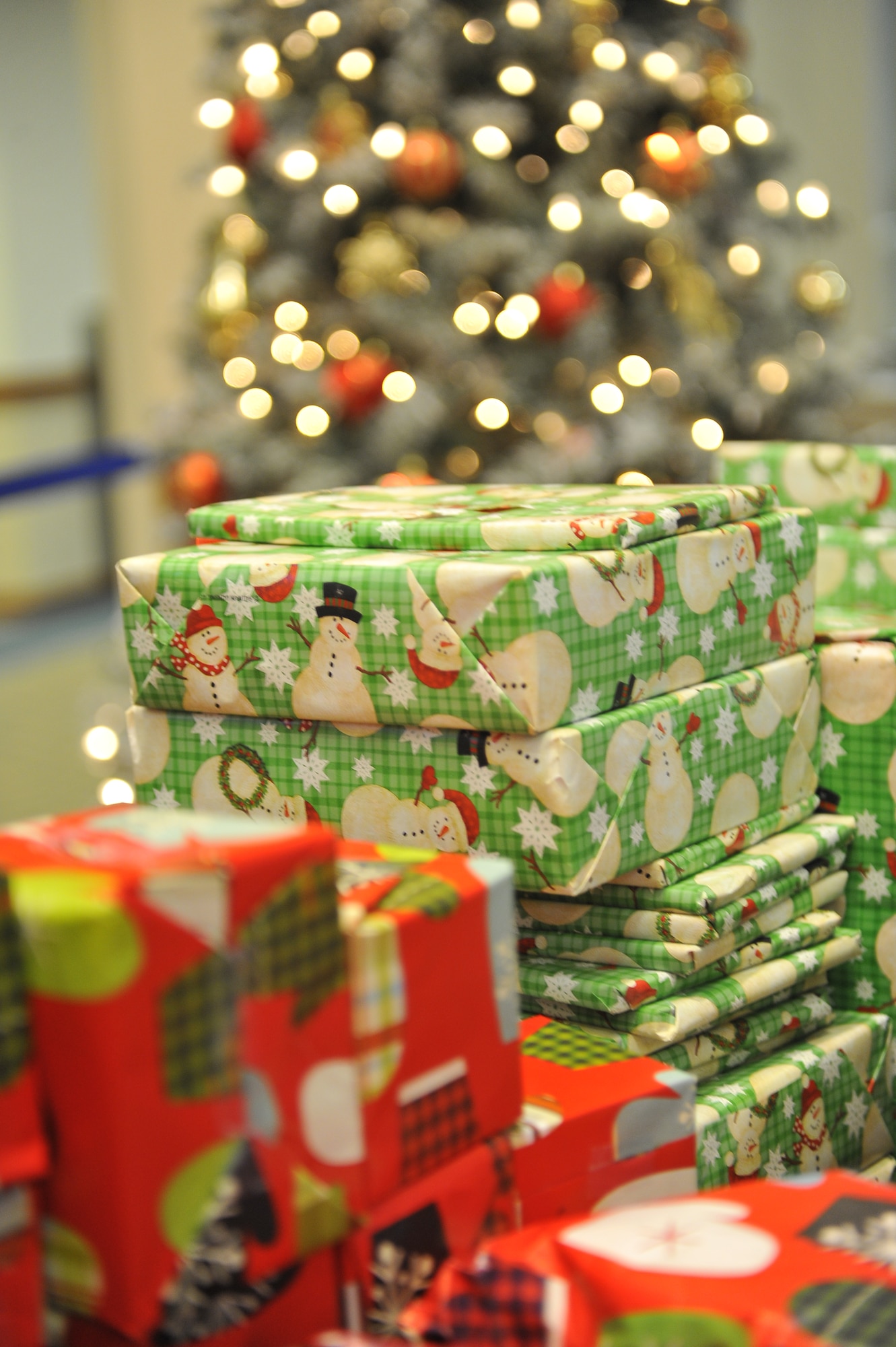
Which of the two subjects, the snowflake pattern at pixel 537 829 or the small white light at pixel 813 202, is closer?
the snowflake pattern at pixel 537 829

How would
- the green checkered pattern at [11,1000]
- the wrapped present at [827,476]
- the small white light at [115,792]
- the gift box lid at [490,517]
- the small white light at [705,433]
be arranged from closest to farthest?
1. the green checkered pattern at [11,1000]
2. the gift box lid at [490,517]
3. the wrapped present at [827,476]
4. the small white light at [115,792]
5. the small white light at [705,433]

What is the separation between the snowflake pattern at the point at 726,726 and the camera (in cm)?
92

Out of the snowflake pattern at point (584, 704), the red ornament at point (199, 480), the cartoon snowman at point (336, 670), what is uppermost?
the red ornament at point (199, 480)

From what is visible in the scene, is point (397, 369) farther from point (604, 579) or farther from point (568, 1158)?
point (568, 1158)

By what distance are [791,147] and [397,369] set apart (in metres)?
0.98

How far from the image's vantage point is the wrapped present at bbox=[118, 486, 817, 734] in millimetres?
791

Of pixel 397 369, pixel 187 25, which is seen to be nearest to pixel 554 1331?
pixel 397 369

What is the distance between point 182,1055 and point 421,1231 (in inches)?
7.2

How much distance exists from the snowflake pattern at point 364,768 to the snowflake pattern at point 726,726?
0.22 m

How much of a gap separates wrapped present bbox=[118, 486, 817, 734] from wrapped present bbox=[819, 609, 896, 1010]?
79mm

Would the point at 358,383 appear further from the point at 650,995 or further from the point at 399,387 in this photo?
the point at 650,995

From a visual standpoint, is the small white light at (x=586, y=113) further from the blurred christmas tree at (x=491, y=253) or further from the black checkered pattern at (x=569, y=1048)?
the black checkered pattern at (x=569, y=1048)

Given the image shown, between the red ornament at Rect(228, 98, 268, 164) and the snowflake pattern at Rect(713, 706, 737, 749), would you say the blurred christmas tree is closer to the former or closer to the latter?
the red ornament at Rect(228, 98, 268, 164)

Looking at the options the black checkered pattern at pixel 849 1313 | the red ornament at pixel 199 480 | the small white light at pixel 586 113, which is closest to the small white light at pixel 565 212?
the small white light at pixel 586 113
